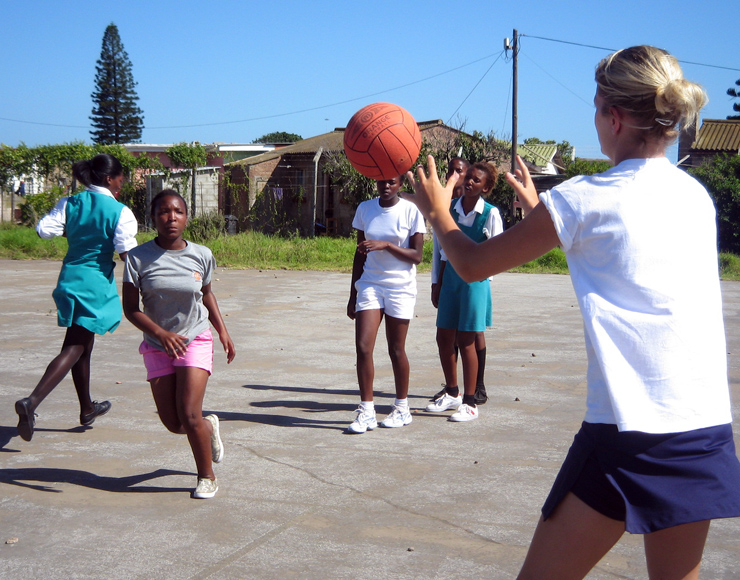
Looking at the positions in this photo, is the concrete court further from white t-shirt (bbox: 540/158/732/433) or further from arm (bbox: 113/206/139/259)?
white t-shirt (bbox: 540/158/732/433)

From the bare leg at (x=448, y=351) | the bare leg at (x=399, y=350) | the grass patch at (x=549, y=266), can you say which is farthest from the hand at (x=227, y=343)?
the grass patch at (x=549, y=266)

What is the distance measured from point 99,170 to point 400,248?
2.23m

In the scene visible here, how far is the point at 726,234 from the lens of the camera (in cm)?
2314

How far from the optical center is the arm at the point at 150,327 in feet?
13.6

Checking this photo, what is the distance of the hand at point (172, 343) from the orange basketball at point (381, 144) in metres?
1.37

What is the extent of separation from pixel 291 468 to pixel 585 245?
128 inches

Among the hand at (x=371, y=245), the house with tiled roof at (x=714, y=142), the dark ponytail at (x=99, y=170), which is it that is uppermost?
the house with tiled roof at (x=714, y=142)

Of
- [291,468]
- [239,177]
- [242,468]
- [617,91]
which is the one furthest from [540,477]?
[239,177]

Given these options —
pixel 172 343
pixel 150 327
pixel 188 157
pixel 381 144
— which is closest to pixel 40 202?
pixel 188 157

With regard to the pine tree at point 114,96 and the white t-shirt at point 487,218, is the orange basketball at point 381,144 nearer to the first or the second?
the white t-shirt at point 487,218

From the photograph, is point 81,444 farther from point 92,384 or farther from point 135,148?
point 135,148

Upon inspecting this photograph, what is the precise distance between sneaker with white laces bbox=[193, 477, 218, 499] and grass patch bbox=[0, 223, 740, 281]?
14189 mm

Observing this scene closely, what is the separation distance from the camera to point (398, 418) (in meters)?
5.84

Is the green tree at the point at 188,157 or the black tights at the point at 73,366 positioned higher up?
the green tree at the point at 188,157
